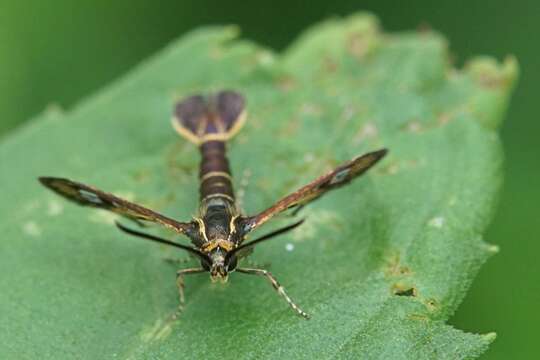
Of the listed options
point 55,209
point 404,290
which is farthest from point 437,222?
point 55,209

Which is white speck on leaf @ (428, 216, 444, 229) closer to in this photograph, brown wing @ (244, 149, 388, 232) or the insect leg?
brown wing @ (244, 149, 388, 232)

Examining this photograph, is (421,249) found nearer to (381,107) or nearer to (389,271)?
(389,271)

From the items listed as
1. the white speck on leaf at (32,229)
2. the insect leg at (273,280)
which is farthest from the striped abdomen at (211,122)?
the white speck on leaf at (32,229)

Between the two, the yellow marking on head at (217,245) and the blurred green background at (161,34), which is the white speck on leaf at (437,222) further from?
the blurred green background at (161,34)

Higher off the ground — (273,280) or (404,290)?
(273,280)

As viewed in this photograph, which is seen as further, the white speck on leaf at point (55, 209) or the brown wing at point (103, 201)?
the white speck on leaf at point (55, 209)

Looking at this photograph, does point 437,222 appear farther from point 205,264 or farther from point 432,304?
point 205,264

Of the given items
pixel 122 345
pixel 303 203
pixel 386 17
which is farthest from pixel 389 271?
pixel 386 17
